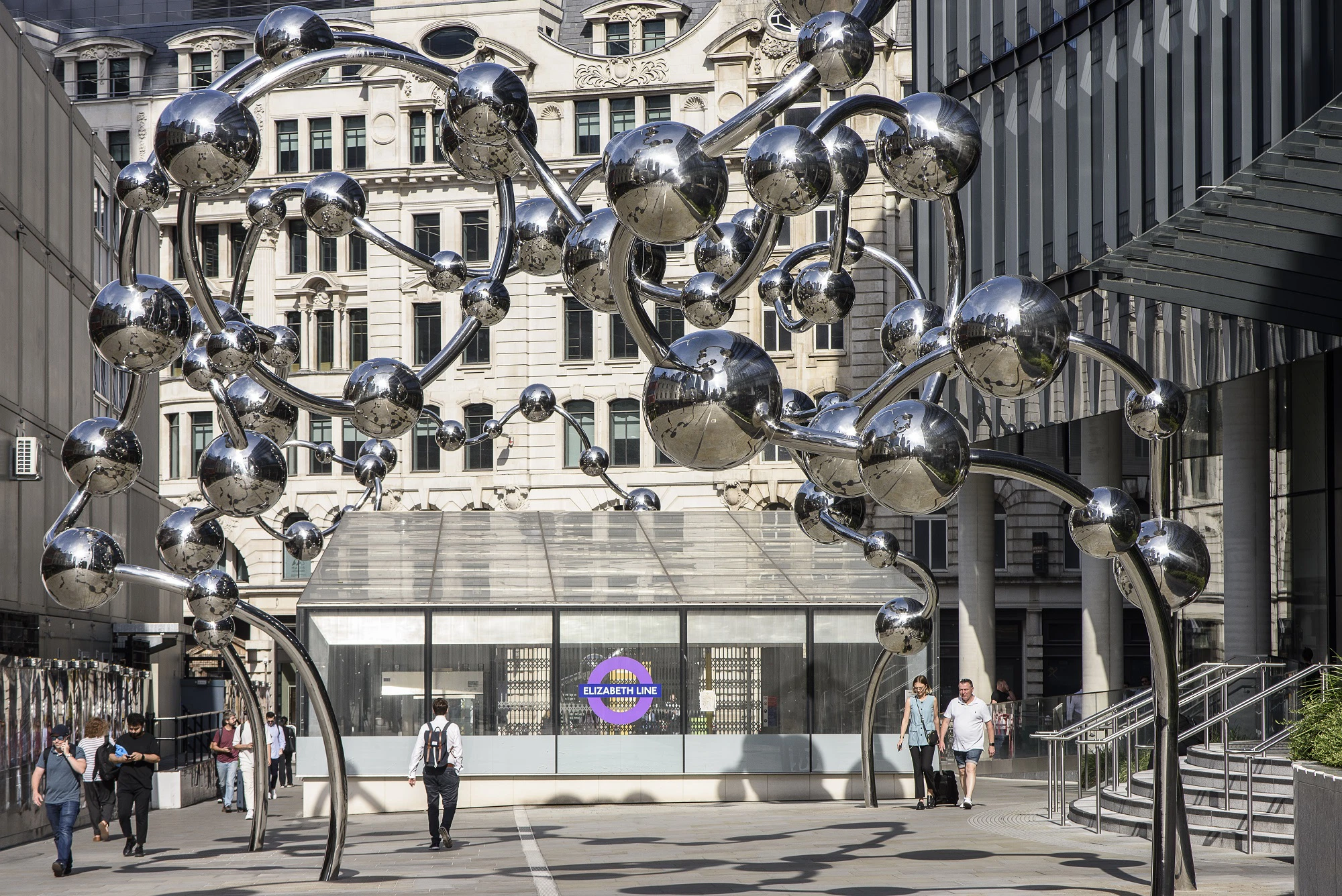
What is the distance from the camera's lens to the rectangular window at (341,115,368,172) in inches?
2352

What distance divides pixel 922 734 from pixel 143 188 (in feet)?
50.7

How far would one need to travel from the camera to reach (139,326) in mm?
8883

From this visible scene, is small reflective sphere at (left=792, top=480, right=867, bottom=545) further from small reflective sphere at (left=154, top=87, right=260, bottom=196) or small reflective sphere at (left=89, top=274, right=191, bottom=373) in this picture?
small reflective sphere at (left=154, top=87, right=260, bottom=196)

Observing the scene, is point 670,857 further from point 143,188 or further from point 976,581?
point 976,581

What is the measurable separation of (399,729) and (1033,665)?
3333 centimetres

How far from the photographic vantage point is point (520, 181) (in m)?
56.8

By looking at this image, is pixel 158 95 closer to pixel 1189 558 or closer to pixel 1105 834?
pixel 1105 834

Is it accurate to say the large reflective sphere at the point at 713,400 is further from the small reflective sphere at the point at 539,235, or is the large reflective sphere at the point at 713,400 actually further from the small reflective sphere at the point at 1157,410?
the small reflective sphere at the point at 1157,410

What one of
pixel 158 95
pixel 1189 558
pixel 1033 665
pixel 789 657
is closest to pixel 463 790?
pixel 789 657

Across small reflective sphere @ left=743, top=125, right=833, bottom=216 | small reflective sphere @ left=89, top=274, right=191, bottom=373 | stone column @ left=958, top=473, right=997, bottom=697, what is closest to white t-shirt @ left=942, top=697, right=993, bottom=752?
small reflective sphere @ left=89, top=274, right=191, bottom=373

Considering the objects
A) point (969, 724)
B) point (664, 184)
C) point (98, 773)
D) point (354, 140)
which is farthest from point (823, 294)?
point (354, 140)

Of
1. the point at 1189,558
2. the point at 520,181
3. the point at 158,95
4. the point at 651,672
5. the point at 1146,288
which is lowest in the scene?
the point at 651,672

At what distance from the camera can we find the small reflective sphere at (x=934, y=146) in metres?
8.48

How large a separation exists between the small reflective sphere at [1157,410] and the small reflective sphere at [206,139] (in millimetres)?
6234
